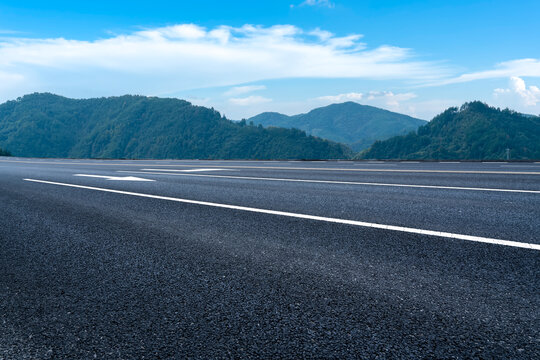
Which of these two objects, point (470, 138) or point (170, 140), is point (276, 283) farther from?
point (170, 140)

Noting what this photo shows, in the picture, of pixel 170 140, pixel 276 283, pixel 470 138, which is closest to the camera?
pixel 276 283

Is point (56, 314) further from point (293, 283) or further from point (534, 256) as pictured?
point (534, 256)

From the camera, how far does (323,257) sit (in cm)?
336

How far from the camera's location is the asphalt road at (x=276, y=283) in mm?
1948

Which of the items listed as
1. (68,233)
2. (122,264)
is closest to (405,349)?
(122,264)

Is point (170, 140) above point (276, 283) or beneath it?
above

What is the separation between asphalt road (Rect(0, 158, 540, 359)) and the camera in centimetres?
195

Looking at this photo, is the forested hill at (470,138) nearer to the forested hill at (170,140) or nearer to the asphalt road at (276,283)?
the forested hill at (170,140)

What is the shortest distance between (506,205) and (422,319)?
14.9 feet

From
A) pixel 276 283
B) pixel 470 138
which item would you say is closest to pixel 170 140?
pixel 470 138

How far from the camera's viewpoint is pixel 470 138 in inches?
5167

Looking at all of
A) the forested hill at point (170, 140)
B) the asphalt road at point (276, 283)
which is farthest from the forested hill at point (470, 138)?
the asphalt road at point (276, 283)

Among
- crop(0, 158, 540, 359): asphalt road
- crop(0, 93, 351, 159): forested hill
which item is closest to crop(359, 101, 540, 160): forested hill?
crop(0, 93, 351, 159): forested hill

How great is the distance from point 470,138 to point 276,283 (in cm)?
14860
